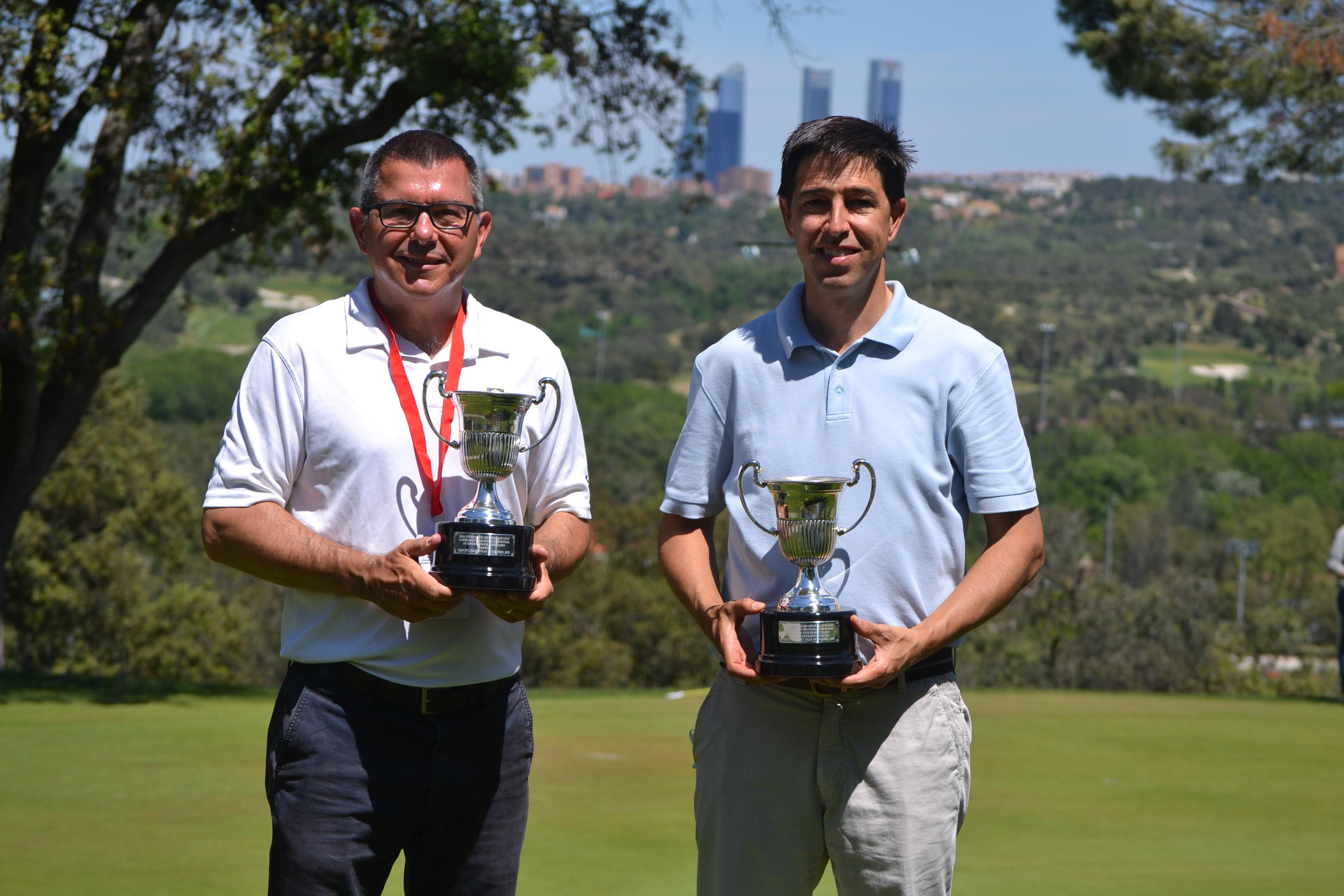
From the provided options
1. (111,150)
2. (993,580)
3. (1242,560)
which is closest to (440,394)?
(993,580)

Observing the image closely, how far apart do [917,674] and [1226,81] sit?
12.9 m

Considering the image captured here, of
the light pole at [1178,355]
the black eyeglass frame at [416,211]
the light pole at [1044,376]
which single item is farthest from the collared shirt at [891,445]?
the light pole at [1178,355]

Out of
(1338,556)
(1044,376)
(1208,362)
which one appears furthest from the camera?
(1208,362)

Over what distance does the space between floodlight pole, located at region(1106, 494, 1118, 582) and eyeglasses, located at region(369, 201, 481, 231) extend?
222 ft

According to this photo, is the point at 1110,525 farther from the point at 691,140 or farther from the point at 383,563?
the point at 383,563

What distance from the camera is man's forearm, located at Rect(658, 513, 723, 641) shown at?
2771 millimetres

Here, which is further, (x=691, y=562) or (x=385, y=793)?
(x=691, y=562)

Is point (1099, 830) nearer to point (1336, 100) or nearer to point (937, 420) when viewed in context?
point (937, 420)

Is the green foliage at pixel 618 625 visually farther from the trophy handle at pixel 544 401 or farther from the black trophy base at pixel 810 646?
the black trophy base at pixel 810 646

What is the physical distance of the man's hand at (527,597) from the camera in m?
2.50

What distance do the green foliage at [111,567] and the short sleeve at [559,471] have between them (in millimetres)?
22767

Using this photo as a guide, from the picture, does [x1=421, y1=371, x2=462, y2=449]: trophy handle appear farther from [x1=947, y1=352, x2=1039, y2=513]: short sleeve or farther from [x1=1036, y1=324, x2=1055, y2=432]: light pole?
[x1=1036, y1=324, x2=1055, y2=432]: light pole

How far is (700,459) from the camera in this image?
2836 millimetres

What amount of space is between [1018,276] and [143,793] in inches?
3755
